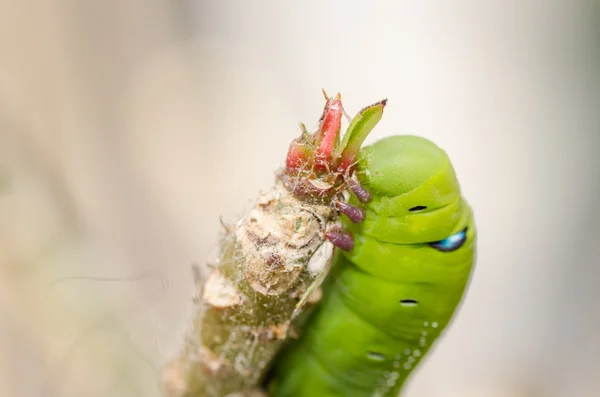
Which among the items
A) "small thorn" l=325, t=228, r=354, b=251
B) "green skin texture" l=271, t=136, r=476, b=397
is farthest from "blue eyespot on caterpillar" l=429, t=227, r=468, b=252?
"small thorn" l=325, t=228, r=354, b=251

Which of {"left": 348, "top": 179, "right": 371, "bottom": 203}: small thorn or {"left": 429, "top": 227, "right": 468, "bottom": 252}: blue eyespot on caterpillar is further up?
{"left": 348, "top": 179, "right": 371, "bottom": 203}: small thorn

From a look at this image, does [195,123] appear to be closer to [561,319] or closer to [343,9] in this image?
[343,9]

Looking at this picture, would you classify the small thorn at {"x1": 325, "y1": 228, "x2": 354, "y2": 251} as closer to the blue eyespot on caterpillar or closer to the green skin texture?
the green skin texture

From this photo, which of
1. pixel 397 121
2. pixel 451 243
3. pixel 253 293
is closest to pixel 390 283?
pixel 451 243

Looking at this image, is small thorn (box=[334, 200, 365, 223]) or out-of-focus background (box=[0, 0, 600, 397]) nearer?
small thorn (box=[334, 200, 365, 223])

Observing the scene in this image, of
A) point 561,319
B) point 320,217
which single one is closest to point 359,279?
point 320,217

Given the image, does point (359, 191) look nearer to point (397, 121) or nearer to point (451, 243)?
point (451, 243)
